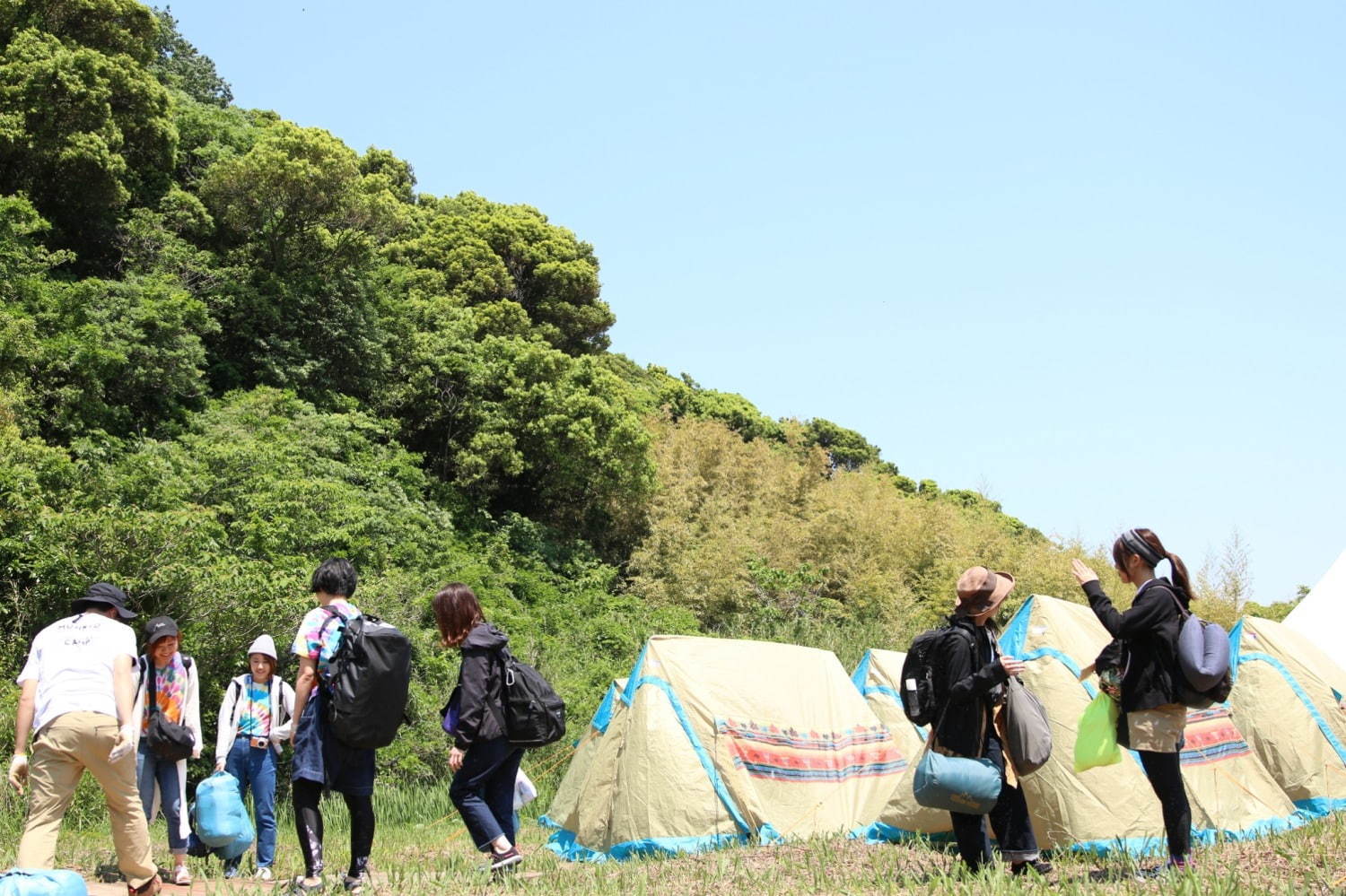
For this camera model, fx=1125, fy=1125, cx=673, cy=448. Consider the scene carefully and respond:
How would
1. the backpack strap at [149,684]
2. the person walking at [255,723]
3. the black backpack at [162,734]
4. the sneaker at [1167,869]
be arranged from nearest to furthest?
the sneaker at [1167,869]
the black backpack at [162,734]
the backpack strap at [149,684]
the person walking at [255,723]

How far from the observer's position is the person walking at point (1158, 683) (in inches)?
188

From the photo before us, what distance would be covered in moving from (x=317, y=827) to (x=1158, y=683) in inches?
150

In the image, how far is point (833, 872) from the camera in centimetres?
532

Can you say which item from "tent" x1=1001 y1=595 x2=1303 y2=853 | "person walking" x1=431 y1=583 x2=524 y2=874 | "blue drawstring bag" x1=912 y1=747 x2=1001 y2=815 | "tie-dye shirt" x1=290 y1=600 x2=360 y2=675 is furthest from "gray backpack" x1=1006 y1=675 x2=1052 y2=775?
"tie-dye shirt" x1=290 y1=600 x2=360 y2=675

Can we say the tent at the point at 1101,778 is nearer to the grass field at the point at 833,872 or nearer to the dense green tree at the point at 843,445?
the grass field at the point at 833,872

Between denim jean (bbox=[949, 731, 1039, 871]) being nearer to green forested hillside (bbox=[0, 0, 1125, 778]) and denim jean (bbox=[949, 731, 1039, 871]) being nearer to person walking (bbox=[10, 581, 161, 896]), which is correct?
person walking (bbox=[10, 581, 161, 896])

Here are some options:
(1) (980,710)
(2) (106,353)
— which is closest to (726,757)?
(1) (980,710)

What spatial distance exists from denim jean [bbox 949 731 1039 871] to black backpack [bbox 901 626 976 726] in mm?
302

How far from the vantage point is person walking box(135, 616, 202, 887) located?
630cm

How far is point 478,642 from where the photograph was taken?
541 cm

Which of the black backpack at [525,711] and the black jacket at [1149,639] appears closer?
the black jacket at [1149,639]

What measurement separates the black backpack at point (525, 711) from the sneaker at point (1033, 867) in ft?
7.16

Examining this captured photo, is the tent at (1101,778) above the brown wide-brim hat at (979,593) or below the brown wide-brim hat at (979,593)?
below

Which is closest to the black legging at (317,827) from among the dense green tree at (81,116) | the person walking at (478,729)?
the person walking at (478,729)
